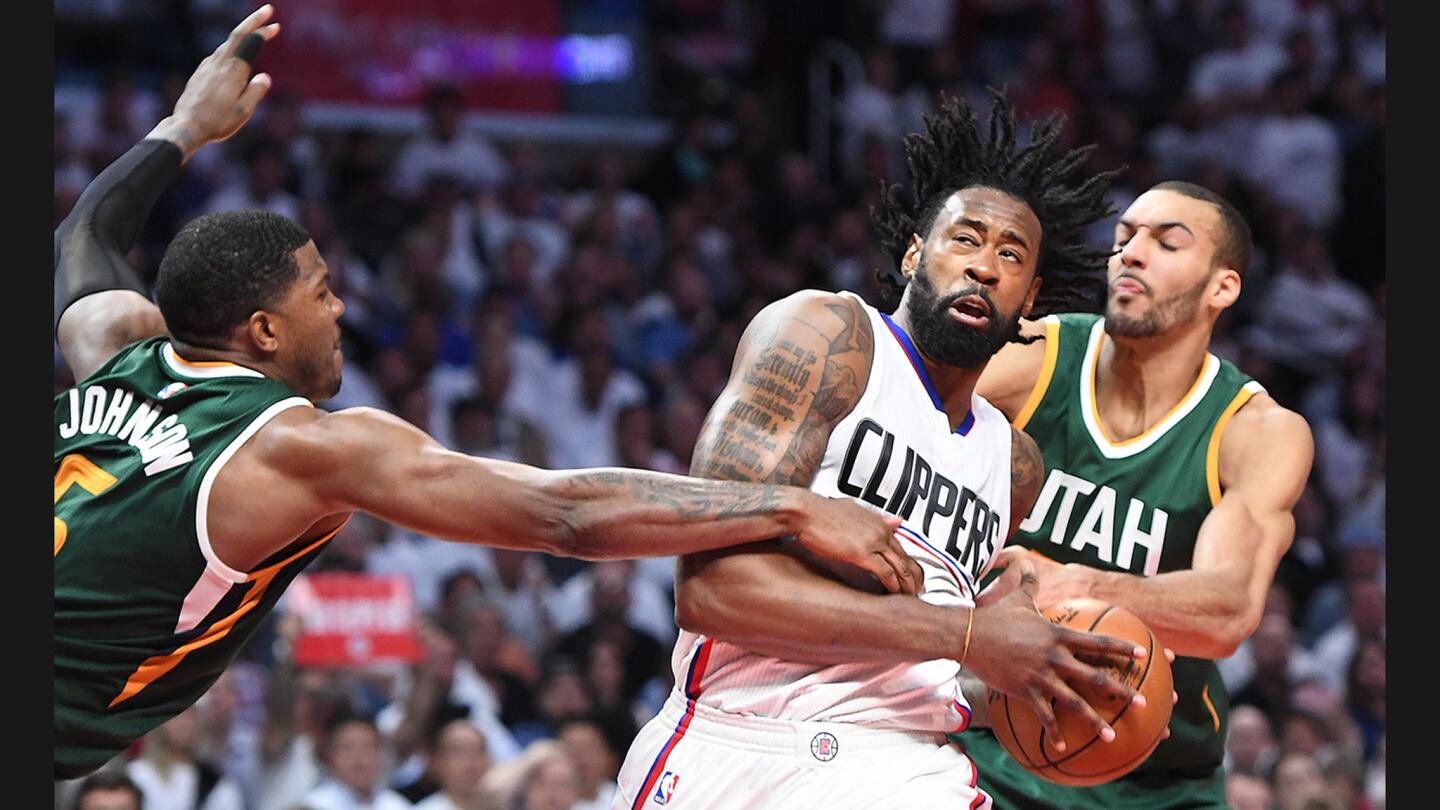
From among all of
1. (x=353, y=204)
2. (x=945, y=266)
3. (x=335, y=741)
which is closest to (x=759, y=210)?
(x=353, y=204)

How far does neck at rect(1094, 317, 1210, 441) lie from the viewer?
17.1ft

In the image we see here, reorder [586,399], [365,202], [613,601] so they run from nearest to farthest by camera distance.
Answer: [613,601], [586,399], [365,202]

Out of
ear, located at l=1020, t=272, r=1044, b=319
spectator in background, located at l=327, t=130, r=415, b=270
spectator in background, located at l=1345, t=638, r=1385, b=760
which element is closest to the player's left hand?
ear, located at l=1020, t=272, r=1044, b=319

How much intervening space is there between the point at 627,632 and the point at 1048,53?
6.53 metres

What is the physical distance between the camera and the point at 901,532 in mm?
4020

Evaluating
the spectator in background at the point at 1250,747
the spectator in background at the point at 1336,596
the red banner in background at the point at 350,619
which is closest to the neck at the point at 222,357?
the red banner in background at the point at 350,619

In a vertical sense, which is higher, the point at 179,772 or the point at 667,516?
the point at 667,516

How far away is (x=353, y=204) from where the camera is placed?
10680 mm

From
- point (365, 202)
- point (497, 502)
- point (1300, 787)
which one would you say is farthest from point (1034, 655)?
point (365, 202)

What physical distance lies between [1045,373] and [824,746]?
1750mm

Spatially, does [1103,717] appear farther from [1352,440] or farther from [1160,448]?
[1352,440]

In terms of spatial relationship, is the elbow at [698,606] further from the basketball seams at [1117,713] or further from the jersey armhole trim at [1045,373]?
Result: the jersey armhole trim at [1045,373]

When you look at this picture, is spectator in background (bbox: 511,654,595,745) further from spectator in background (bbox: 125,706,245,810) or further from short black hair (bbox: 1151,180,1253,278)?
short black hair (bbox: 1151,180,1253,278)

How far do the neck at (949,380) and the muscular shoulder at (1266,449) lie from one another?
1.18 metres
